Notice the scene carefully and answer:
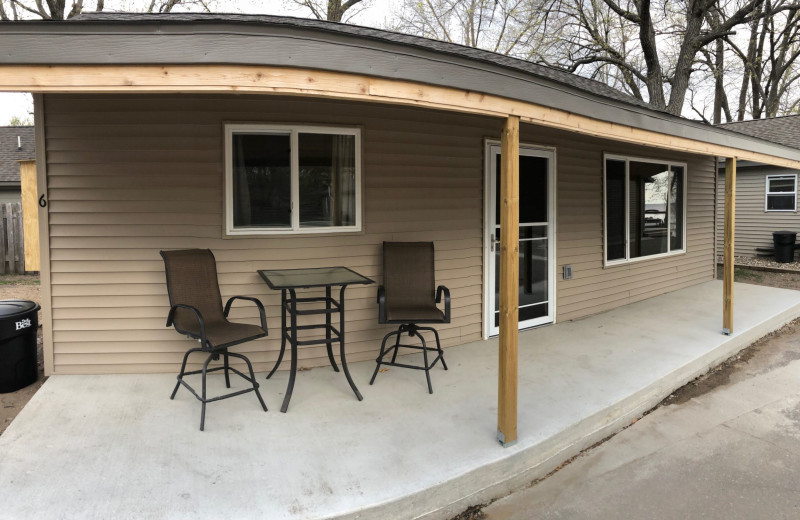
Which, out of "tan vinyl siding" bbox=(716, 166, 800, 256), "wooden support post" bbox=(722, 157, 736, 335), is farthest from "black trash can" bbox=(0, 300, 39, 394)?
"tan vinyl siding" bbox=(716, 166, 800, 256)

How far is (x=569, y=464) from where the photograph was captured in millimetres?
2912

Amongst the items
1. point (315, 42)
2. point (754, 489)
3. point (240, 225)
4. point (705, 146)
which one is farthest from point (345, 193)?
point (705, 146)

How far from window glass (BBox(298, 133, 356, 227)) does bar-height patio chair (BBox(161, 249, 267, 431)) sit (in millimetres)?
794

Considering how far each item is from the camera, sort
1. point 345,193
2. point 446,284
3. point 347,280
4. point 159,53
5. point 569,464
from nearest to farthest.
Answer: point 159,53
point 569,464
point 347,280
point 345,193
point 446,284

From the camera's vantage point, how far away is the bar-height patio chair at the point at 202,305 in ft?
10.5

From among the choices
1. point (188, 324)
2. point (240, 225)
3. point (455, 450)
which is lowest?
point (455, 450)

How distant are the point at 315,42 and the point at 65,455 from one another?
2.44m

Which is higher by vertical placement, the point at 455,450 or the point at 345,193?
the point at 345,193

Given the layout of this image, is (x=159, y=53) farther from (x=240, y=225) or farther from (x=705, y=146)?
(x=705, y=146)

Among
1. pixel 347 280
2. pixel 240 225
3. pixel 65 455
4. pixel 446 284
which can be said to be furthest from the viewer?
pixel 446 284

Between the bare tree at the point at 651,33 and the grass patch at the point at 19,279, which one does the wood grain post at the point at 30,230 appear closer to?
the grass patch at the point at 19,279

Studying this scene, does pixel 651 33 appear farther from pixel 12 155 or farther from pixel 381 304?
pixel 12 155

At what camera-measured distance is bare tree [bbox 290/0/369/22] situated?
15297mm

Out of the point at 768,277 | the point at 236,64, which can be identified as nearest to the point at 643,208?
the point at 768,277
